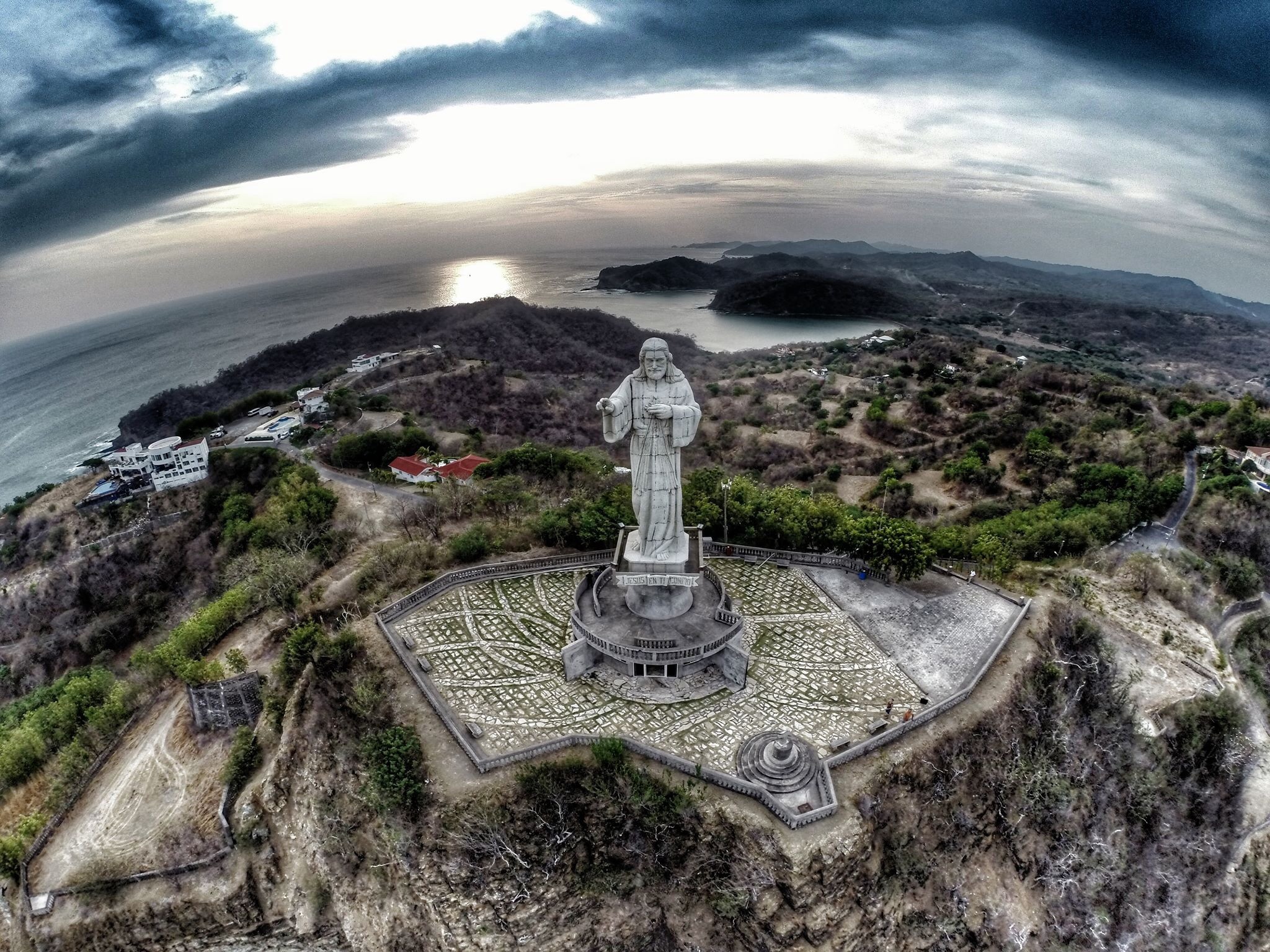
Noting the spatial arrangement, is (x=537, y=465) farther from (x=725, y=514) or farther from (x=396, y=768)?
(x=396, y=768)

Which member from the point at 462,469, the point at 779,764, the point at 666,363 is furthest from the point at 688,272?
the point at 779,764

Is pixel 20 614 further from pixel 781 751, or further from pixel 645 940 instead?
pixel 781 751

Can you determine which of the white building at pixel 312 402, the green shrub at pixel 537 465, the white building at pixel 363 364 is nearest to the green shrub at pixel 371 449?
the green shrub at pixel 537 465

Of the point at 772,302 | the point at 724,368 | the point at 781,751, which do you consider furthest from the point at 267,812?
the point at 772,302

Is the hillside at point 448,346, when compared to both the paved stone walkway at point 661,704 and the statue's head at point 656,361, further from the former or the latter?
the statue's head at point 656,361

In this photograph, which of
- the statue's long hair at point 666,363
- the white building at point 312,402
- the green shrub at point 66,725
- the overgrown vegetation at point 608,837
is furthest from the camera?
the white building at point 312,402

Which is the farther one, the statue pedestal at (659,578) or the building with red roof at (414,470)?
the building with red roof at (414,470)

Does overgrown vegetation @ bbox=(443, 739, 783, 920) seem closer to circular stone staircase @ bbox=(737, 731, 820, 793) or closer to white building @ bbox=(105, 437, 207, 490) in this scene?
circular stone staircase @ bbox=(737, 731, 820, 793)

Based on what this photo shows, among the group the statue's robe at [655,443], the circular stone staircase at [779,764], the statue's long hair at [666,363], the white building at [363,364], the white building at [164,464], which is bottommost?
the white building at [164,464]
